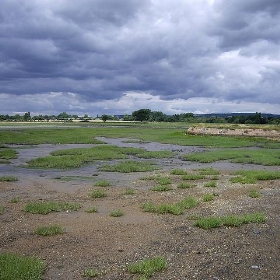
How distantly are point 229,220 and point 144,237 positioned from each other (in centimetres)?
375

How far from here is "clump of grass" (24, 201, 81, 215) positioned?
16.1 metres

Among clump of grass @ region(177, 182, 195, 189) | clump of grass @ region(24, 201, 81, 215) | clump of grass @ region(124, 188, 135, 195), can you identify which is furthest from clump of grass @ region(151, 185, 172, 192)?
clump of grass @ region(24, 201, 81, 215)

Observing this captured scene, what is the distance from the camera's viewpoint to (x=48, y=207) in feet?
54.2

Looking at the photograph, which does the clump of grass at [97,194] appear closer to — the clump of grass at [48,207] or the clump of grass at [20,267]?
the clump of grass at [48,207]

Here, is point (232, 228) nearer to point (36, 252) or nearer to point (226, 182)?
point (36, 252)

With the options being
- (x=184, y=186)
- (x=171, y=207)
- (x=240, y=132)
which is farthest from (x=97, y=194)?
(x=240, y=132)

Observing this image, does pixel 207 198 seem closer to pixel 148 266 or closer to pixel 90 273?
pixel 148 266

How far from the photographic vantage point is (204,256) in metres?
11.0

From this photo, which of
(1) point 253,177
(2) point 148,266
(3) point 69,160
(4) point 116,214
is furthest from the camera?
(3) point 69,160

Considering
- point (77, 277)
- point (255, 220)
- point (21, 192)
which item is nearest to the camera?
point (77, 277)

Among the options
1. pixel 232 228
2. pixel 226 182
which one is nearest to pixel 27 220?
pixel 232 228

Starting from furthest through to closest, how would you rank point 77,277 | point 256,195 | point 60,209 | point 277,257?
point 256,195 < point 60,209 < point 277,257 < point 77,277

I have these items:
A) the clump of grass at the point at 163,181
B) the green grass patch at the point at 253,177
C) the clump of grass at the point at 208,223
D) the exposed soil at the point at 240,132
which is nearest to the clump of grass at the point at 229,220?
the clump of grass at the point at 208,223

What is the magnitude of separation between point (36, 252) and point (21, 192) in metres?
10.3
